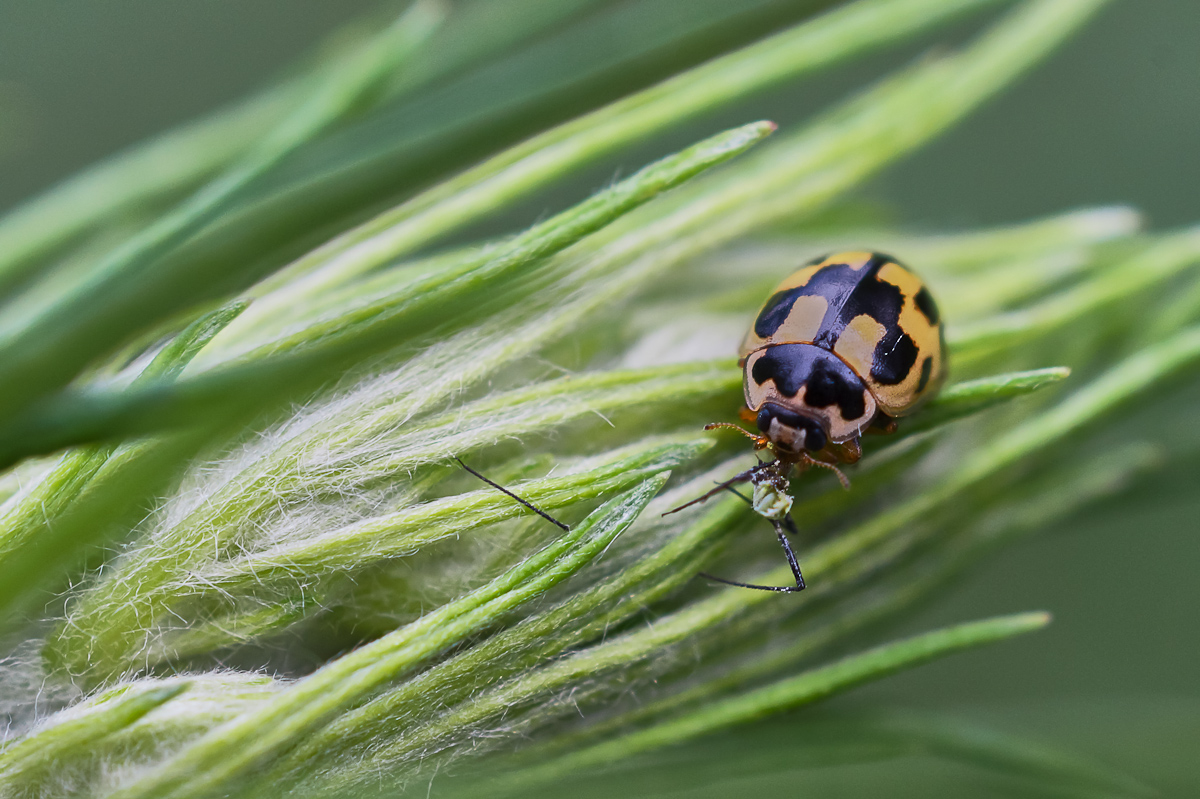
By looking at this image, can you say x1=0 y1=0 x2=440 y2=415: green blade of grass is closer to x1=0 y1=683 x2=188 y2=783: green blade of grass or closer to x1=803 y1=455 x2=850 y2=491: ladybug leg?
x1=0 y1=683 x2=188 y2=783: green blade of grass

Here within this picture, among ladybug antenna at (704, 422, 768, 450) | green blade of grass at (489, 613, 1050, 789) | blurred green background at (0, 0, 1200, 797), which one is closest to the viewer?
green blade of grass at (489, 613, 1050, 789)

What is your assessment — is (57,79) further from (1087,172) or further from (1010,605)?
(1010,605)

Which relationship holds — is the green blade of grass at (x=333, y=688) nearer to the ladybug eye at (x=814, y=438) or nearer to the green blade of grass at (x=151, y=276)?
the green blade of grass at (x=151, y=276)

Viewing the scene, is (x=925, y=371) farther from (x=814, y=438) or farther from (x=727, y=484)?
(x=727, y=484)

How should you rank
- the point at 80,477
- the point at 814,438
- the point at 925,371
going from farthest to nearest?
the point at 814,438
the point at 925,371
the point at 80,477

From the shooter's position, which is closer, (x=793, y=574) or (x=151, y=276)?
(x=151, y=276)

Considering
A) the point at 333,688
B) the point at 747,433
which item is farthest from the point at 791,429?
the point at 333,688

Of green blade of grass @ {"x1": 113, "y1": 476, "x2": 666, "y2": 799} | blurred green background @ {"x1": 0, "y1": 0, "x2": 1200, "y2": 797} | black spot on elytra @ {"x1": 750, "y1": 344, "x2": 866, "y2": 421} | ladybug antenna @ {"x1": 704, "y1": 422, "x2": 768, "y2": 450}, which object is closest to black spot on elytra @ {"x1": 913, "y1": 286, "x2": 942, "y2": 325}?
black spot on elytra @ {"x1": 750, "y1": 344, "x2": 866, "y2": 421}
